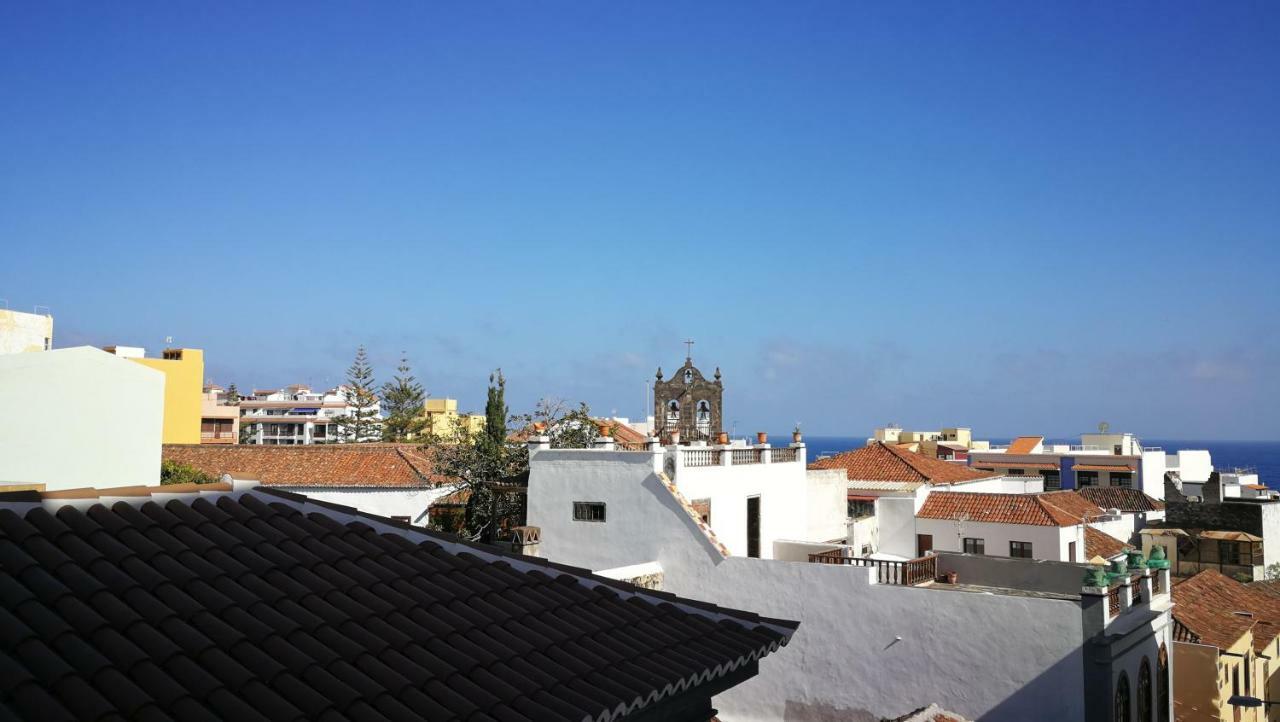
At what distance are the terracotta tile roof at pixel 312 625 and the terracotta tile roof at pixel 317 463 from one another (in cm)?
2914

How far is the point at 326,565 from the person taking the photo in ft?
19.9

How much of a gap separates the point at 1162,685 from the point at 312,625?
1973 centimetres

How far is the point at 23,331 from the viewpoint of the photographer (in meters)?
37.3

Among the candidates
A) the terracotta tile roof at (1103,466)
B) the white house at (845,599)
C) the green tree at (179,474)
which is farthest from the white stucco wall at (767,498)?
the terracotta tile roof at (1103,466)

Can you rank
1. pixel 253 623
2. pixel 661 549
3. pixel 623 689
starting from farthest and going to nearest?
1. pixel 661 549
2. pixel 623 689
3. pixel 253 623

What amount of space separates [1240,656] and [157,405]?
24256mm

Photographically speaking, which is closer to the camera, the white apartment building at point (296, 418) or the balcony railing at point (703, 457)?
the balcony railing at point (703, 457)

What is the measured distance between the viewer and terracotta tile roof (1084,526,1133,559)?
32500mm

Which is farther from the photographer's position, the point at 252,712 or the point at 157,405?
the point at 157,405

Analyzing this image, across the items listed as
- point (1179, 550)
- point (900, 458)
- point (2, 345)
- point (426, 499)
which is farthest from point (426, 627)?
point (1179, 550)

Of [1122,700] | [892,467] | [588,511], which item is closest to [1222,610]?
[1122,700]

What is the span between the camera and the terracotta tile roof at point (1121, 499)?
43.7m

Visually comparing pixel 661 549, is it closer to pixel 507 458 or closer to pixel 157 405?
→ pixel 507 458

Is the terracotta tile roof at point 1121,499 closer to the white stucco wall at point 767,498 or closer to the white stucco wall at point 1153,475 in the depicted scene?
the white stucco wall at point 1153,475
